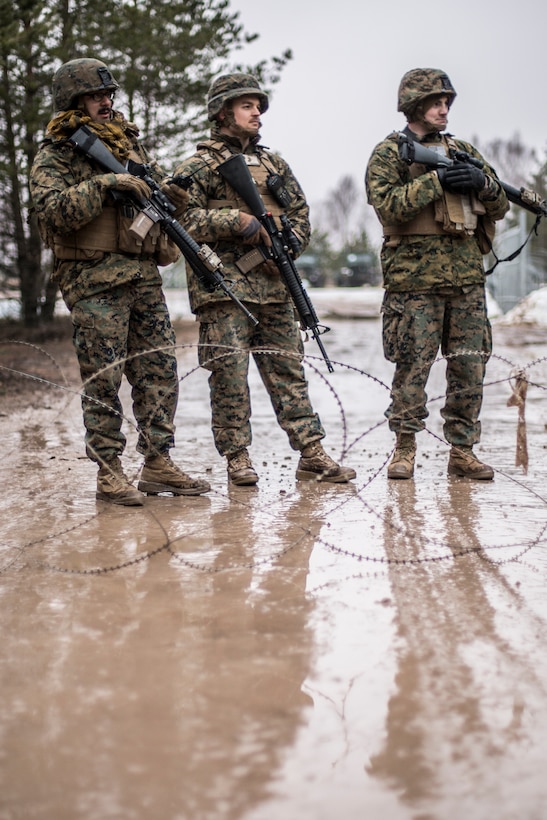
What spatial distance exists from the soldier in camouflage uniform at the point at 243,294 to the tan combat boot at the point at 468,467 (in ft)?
1.90

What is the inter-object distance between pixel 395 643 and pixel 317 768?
0.73 metres

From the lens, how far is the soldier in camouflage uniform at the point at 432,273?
512 cm

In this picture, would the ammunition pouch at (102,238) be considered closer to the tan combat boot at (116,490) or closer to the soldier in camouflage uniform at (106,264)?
the soldier in camouflage uniform at (106,264)

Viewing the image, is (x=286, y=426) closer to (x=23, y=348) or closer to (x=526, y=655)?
(x=526, y=655)

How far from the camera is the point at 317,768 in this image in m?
2.20

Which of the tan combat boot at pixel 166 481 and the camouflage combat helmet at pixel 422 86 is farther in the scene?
the camouflage combat helmet at pixel 422 86

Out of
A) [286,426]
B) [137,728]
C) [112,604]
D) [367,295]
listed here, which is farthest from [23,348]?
[367,295]

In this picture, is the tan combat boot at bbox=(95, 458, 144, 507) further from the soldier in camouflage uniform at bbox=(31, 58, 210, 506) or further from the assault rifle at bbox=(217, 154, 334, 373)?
the assault rifle at bbox=(217, 154, 334, 373)

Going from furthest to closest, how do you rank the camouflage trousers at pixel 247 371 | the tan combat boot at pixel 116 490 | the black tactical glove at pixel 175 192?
the camouflage trousers at pixel 247 371 < the black tactical glove at pixel 175 192 < the tan combat boot at pixel 116 490

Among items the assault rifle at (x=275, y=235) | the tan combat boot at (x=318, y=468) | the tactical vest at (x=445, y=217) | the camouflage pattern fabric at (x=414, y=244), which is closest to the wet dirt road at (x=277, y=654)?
the tan combat boot at (x=318, y=468)

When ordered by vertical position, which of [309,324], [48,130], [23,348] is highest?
[48,130]

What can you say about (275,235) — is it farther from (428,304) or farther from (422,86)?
(422,86)

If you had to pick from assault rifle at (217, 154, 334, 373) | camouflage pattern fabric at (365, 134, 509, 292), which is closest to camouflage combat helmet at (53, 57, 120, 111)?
assault rifle at (217, 154, 334, 373)

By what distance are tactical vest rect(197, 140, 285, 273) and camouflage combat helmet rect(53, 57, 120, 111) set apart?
68 cm
